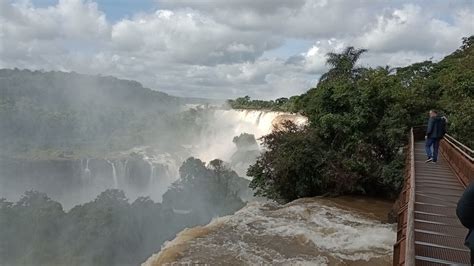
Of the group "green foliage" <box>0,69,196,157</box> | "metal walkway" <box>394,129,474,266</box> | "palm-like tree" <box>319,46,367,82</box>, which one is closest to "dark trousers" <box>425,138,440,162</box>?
"metal walkway" <box>394,129,474,266</box>

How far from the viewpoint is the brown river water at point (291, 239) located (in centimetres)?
1171

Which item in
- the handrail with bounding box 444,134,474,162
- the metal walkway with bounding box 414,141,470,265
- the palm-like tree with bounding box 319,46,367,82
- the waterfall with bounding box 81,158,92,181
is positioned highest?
the palm-like tree with bounding box 319,46,367,82

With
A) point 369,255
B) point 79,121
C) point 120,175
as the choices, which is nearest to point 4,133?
point 79,121

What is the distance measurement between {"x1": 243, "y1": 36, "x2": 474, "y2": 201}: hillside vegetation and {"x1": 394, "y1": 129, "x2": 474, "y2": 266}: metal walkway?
368 centimetres

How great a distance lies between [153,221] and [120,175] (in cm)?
3527

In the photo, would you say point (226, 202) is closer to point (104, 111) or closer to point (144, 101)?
point (104, 111)

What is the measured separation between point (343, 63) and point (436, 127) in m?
20.8

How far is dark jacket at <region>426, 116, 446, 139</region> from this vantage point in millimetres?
13086

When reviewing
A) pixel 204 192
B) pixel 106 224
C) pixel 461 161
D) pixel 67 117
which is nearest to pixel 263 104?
pixel 204 192

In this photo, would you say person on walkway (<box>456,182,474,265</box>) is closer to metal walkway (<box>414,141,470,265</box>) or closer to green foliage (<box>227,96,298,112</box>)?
metal walkway (<box>414,141,470,265</box>)

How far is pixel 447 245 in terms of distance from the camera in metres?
6.57

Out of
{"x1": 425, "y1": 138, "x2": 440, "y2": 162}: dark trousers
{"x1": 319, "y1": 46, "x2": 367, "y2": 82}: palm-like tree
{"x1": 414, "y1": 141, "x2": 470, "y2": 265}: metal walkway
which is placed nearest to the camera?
{"x1": 414, "y1": 141, "x2": 470, "y2": 265}: metal walkway

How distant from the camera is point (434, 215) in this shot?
8.18 m

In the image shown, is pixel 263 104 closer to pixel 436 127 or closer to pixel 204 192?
pixel 204 192
